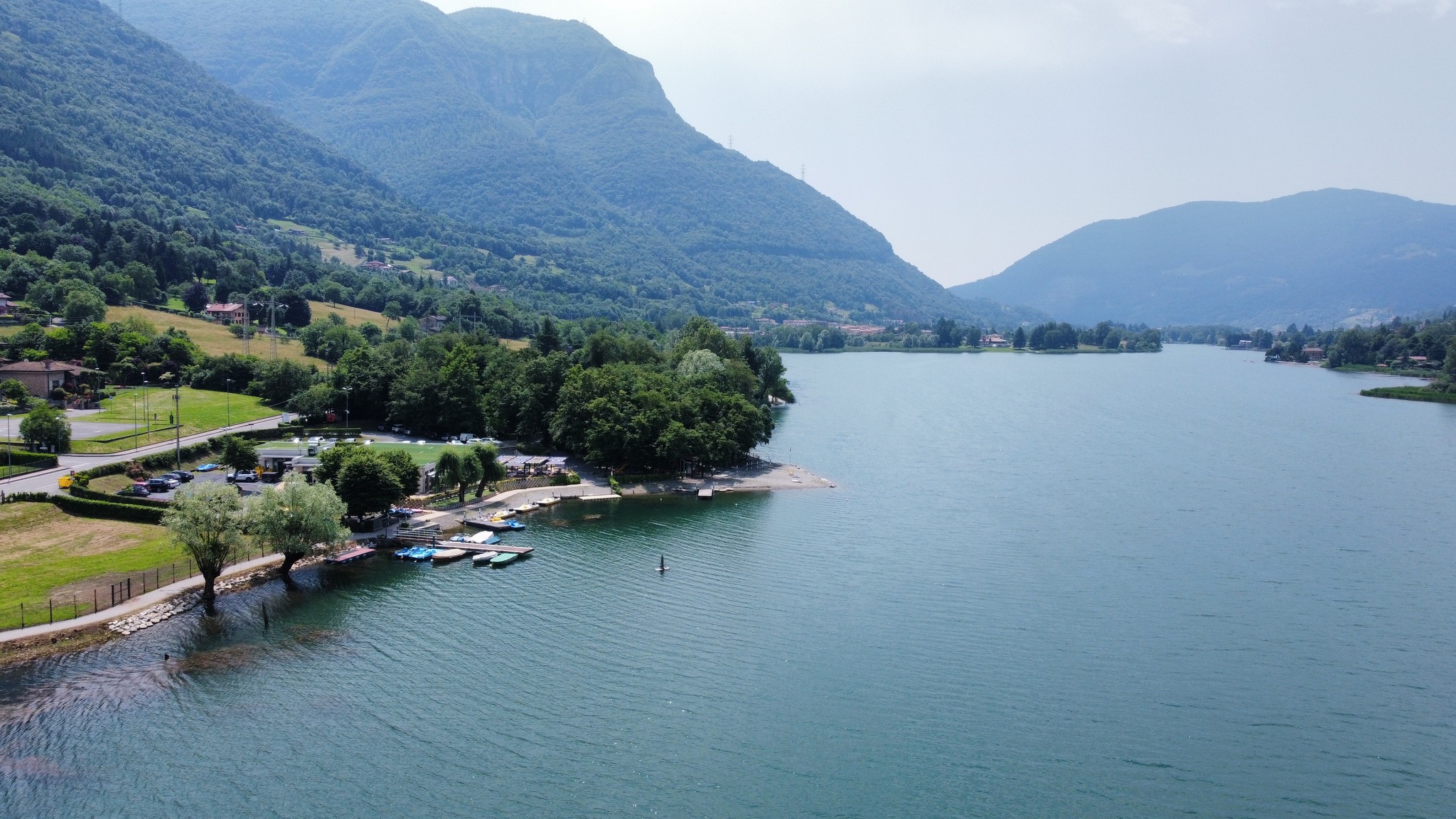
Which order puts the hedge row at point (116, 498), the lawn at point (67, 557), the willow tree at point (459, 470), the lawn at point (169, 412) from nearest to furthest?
the lawn at point (67, 557), the hedge row at point (116, 498), the willow tree at point (459, 470), the lawn at point (169, 412)

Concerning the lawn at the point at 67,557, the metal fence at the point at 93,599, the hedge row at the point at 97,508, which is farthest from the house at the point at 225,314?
the metal fence at the point at 93,599

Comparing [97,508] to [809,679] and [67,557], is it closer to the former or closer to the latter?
[67,557]

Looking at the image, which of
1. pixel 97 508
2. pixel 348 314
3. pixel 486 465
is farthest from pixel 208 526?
pixel 348 314

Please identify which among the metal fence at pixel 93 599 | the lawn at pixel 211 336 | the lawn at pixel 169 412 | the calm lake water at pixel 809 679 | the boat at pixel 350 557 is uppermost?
the lawn at pixel 211 336

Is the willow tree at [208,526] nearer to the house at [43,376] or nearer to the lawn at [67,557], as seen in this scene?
the lawn at [67,557]

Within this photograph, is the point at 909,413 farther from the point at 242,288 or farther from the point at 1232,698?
the point at 242,288

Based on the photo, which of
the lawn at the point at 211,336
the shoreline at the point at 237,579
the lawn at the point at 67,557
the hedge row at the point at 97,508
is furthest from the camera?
the lawn at the point at 211,336

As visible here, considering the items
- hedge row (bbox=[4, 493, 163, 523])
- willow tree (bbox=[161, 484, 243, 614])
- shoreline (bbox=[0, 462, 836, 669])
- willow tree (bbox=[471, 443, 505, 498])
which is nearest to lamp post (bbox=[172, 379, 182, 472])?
hedge row (bbox=[4, 493, 163, 523])

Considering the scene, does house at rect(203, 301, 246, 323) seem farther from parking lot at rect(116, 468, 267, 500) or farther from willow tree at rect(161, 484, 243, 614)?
willow tree at rect(161, 484, 243, 614)
